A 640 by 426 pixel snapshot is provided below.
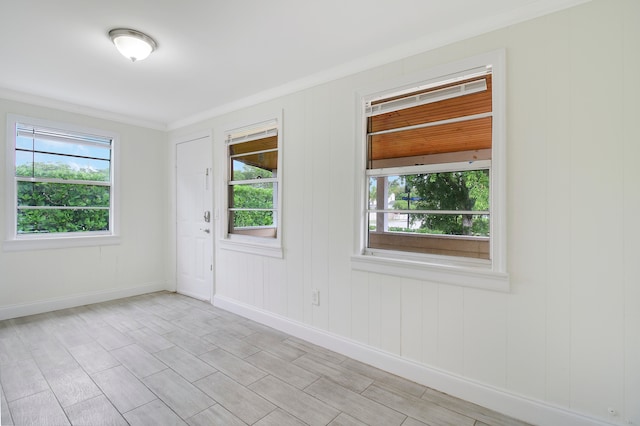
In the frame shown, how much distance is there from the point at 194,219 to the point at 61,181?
1.59 m

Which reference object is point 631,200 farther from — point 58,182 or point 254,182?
point 58,182

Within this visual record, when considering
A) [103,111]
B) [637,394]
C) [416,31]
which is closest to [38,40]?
[103,111]

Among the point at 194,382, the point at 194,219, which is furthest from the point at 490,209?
the point at 194,219

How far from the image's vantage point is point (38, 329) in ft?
10.2

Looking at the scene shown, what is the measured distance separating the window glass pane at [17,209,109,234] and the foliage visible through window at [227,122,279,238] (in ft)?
6.16

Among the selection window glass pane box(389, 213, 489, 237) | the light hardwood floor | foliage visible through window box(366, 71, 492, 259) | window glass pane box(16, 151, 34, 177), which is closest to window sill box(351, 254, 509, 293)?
foliage visible through window box(366, 71, 492, 259)

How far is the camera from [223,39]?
2.27m

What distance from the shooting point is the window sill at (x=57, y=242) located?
3434mm

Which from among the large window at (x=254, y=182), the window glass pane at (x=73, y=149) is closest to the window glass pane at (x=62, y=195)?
the window glass pane at (x=73, y=149)

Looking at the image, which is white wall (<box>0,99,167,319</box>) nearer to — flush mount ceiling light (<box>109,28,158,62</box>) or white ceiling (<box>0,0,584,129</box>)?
white ceiling (<box>0,0,584,129</box>)

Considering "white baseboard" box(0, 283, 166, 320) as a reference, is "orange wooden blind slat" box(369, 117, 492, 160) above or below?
above

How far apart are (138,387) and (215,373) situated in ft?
1.69

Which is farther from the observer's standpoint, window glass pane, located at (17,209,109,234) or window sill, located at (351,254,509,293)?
window glass pane, located at (17,209,109,234)

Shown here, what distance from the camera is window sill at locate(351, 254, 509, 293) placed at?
1.94 metres
